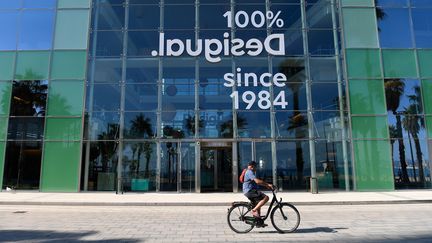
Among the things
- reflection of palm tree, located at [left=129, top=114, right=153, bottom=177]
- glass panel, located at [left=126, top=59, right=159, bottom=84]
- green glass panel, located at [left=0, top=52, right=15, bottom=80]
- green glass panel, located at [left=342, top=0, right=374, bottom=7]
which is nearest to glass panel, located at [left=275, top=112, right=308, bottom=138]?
reflection of palm tree, located at [left=129, top=114, right=153, bottom=177]

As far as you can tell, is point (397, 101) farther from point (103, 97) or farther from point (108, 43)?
point (108, 43)

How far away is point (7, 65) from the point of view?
22844 millimetres

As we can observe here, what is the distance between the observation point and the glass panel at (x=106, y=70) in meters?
22.6

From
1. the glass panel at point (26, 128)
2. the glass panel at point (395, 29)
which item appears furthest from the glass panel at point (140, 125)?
the glass panel at point (395, 29)

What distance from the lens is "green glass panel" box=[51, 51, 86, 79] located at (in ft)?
73.8

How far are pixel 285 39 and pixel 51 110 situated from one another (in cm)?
1486

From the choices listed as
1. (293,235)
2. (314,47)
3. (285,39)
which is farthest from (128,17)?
(293,235)

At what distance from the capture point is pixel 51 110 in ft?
72.4

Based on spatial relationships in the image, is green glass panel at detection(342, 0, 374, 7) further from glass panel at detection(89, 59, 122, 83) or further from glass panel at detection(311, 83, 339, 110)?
glass panel at detection(89, 59, 122, 83)

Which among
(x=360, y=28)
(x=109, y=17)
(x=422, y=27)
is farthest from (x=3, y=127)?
(x=422, y=27)

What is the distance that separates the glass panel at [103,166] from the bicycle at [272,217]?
13.4 metres

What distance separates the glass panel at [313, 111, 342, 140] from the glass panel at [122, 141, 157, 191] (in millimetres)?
9777

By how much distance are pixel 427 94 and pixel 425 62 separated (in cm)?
201

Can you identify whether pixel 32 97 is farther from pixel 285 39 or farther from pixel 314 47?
pixel 314 47
